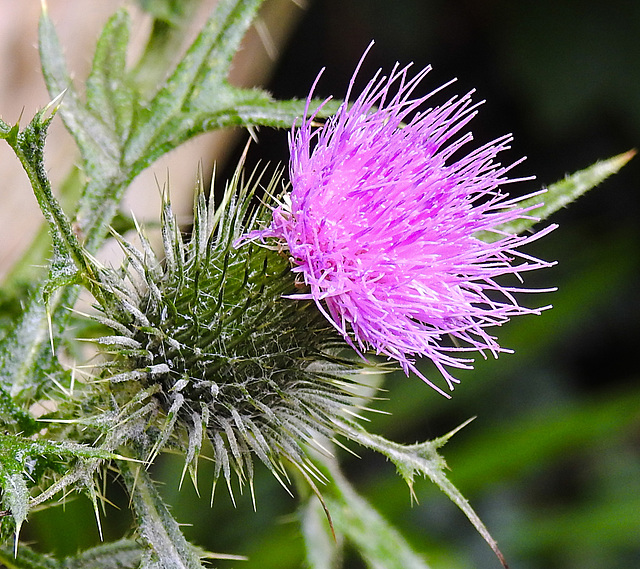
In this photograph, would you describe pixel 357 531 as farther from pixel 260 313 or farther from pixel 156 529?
pixel 260 313

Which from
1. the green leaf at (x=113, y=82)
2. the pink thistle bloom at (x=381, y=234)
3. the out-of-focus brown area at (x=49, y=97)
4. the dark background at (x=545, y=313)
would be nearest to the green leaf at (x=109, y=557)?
the pink thistle bloom at (x=381, y=234)

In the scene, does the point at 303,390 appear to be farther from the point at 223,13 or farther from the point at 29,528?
the point at 29,528

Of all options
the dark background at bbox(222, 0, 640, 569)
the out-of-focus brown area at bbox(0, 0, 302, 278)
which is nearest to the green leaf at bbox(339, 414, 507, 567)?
the out-of-focus brown area at bbox(0, 0, 302, 278)

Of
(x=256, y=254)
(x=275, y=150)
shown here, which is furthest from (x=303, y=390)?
(x=275, y=150)

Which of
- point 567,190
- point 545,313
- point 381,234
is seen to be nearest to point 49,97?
point 381,234

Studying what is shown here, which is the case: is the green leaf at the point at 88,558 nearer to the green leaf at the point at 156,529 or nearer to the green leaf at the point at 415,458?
the green leaf at the point at 156,529

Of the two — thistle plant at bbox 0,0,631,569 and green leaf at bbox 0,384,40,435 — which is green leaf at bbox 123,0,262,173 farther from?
green leaf at bbox 0,384,40,435

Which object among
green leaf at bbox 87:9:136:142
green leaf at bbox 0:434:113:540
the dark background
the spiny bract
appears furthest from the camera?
the dark background

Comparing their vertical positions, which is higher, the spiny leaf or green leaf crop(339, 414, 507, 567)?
green leaf crop(339, 414, 507, 567)
